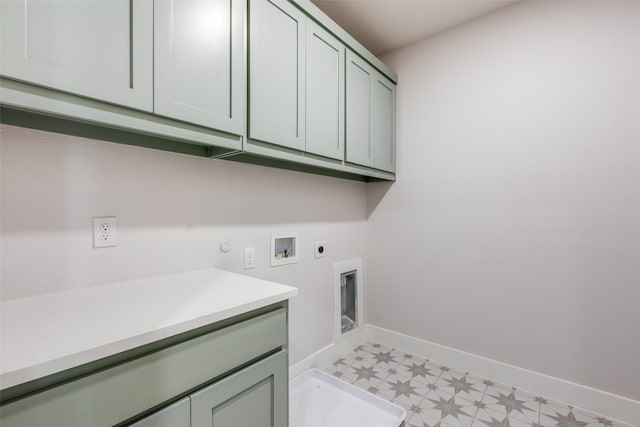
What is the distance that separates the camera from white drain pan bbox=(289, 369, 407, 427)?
5.07ft

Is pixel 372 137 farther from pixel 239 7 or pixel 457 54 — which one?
pixel 239 7

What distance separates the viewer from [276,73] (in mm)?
1370

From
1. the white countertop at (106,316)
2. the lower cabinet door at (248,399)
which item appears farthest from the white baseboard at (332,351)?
the white countertop at (106,316)

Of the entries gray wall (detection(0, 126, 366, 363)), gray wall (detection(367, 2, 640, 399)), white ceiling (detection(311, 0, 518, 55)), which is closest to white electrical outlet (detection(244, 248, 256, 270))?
gray wall (detection(0, 126, 366, 363))

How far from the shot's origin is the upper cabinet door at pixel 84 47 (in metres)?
0.71

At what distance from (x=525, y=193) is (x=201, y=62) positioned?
2.00 metres

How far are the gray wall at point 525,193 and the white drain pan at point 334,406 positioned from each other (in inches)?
32.5

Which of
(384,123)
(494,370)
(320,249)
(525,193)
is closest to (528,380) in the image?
(494,370)

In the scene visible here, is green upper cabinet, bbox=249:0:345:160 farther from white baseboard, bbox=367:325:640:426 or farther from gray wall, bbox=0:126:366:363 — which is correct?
white baseboard, bbox=367:325:640:426

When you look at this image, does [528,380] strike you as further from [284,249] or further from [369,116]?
[369,116]

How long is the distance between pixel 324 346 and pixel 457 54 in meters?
2.39

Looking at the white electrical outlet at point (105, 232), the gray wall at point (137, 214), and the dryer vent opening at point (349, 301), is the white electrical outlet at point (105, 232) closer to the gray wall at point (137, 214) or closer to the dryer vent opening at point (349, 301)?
the gray wall at point (137, 214)

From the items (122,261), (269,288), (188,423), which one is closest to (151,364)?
(188,423)

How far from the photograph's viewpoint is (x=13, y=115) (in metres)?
0.88
